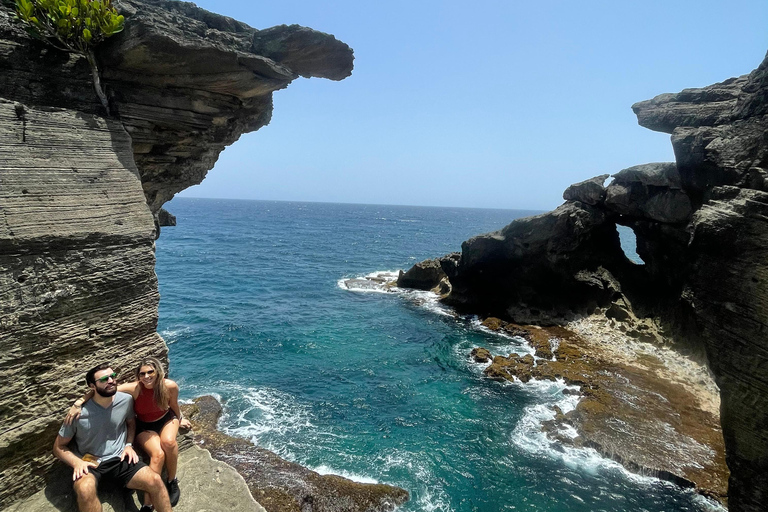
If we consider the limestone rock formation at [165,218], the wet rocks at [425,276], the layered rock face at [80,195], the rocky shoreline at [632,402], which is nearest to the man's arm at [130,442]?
the layered rock face at [80,195]

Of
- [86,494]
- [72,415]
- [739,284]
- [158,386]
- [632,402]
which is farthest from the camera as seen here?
[632,402]

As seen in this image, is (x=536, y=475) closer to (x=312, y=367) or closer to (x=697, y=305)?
(x=697, y=305)

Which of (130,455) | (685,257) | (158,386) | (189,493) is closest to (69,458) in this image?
(130,455)

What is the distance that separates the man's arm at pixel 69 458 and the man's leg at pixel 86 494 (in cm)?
10

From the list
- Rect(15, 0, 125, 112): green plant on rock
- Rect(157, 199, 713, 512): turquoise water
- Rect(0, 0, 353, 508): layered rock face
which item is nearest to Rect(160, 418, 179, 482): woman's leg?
→ Rect(0, 0, 353, 508): layered rock face

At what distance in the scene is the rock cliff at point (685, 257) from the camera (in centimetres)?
934

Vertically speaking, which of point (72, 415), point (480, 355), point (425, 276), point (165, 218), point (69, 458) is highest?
point (165, 218)

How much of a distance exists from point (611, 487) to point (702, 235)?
393 inches

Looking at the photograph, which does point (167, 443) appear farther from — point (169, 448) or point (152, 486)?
point (152, 486)

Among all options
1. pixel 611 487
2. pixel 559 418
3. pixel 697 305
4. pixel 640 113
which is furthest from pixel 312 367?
pixel 640 113

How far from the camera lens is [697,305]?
34.8 ft

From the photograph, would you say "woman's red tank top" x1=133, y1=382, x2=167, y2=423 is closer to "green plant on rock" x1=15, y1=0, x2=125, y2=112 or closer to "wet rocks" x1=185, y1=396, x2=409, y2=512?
"green plant on rock" x1=15, y1=0, x2=125, y2=112

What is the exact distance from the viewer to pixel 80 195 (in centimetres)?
754

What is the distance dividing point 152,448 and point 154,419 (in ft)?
1.45
